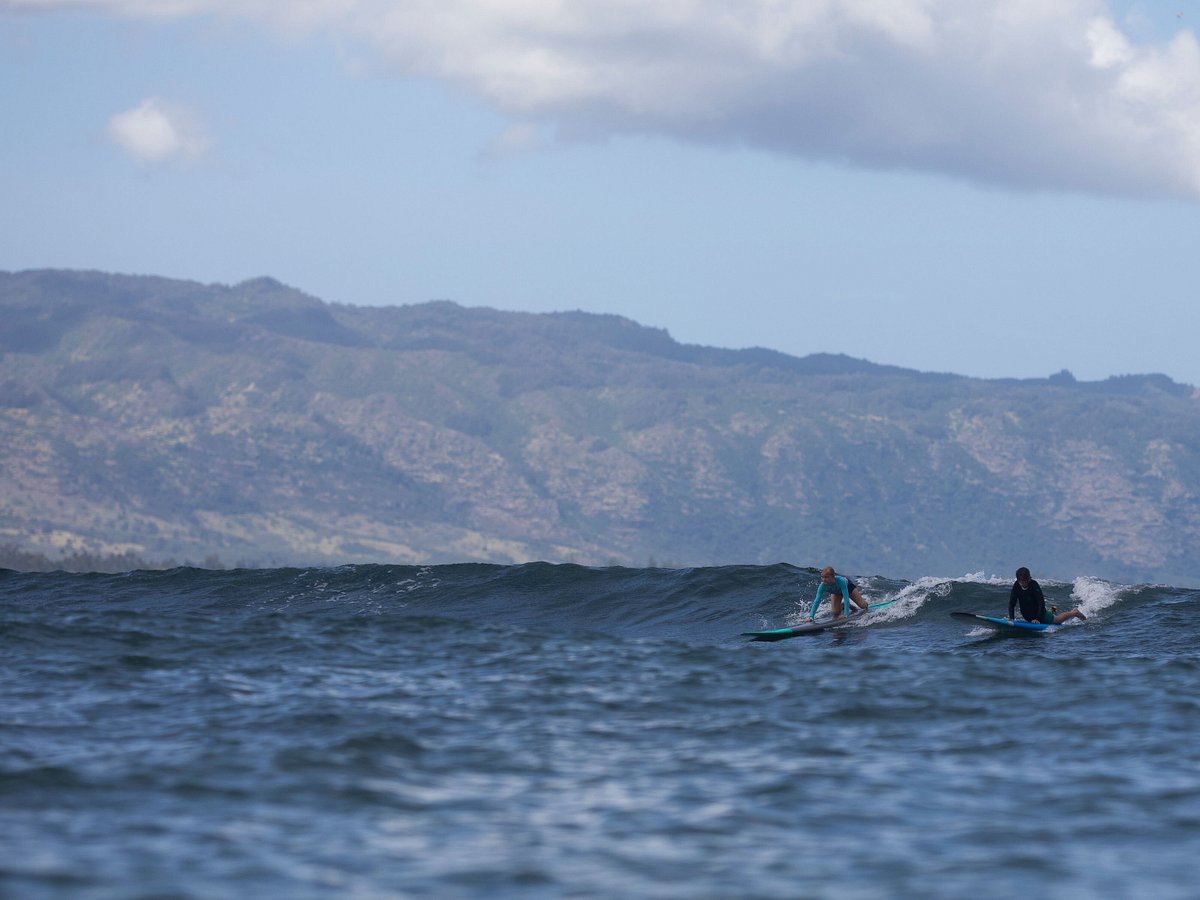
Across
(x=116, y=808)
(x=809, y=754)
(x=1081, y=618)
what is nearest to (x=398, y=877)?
(x=116, y=808)

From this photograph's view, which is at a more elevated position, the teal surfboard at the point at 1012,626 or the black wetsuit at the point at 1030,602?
the black wetsuit at the point at 1030,602

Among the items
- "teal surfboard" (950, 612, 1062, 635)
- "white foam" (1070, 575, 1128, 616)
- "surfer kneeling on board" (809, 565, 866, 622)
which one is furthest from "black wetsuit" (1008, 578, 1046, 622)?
"white foam" (1070, 575, 1128, 616)

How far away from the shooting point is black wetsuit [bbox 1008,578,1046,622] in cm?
3528

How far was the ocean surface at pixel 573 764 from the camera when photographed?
14.1 meters

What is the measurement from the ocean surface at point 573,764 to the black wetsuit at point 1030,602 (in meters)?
1.58

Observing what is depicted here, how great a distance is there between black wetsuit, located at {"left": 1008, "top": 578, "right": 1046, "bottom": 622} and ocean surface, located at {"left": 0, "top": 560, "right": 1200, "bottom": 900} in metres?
1.58

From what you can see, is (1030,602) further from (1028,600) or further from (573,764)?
(573,764)

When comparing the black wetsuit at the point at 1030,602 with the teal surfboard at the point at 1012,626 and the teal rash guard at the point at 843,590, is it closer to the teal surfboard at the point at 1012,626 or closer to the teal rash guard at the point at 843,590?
the teal surfboard at the point at 1012,626

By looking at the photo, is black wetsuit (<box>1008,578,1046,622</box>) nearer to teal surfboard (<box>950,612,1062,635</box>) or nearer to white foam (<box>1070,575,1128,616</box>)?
teal surfboard (<box>950,612,1062,635</box>)

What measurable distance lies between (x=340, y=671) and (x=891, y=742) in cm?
936

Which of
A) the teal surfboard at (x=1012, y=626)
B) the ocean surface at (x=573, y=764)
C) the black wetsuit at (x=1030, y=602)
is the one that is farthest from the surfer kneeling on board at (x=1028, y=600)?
the ocean surface at (x=573, y=764)

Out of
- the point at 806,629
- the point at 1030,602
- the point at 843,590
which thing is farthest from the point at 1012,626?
the point at 806,629

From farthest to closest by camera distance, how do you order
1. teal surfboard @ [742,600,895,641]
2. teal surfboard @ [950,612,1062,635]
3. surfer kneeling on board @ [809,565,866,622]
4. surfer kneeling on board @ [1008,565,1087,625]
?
surfer kneeling on board @ [809,565,866,622] < surfer kneeling on board @ [1008,565,1087,625] < teal surfboard @ [742,600,895,641] < teal surfboard @ [950,612,1062,635]

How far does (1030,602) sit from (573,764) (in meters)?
19.2
